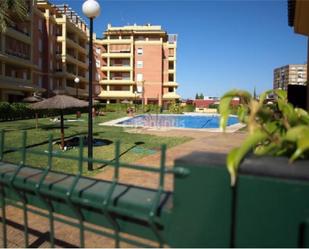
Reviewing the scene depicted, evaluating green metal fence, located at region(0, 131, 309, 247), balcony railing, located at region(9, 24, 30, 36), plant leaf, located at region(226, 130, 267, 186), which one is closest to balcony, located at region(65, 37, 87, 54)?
balcony railing, located at region(9, 24, 30, 36)

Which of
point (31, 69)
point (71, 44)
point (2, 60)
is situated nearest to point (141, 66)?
point (71, 44)

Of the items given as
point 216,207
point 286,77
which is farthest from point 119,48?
point 216,207

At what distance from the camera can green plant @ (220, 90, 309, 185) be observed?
5.03 feet

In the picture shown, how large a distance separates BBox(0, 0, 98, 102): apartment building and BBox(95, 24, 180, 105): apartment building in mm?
5454

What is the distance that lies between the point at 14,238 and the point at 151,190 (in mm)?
3757

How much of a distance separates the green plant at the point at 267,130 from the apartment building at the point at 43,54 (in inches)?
1452

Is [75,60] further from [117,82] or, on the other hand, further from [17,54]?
[17,54]

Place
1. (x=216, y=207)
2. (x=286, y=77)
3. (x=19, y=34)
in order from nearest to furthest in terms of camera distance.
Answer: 1. (x=216, y=207)
2. (x=19, y=34)
3. (x=286, y=77)

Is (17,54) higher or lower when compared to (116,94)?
higher

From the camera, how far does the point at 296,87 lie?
10.7m

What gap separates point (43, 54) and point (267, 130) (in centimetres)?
5124

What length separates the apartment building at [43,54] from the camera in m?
37.4

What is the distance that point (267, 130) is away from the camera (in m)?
1.84

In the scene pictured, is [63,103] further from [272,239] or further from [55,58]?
[55,58]
